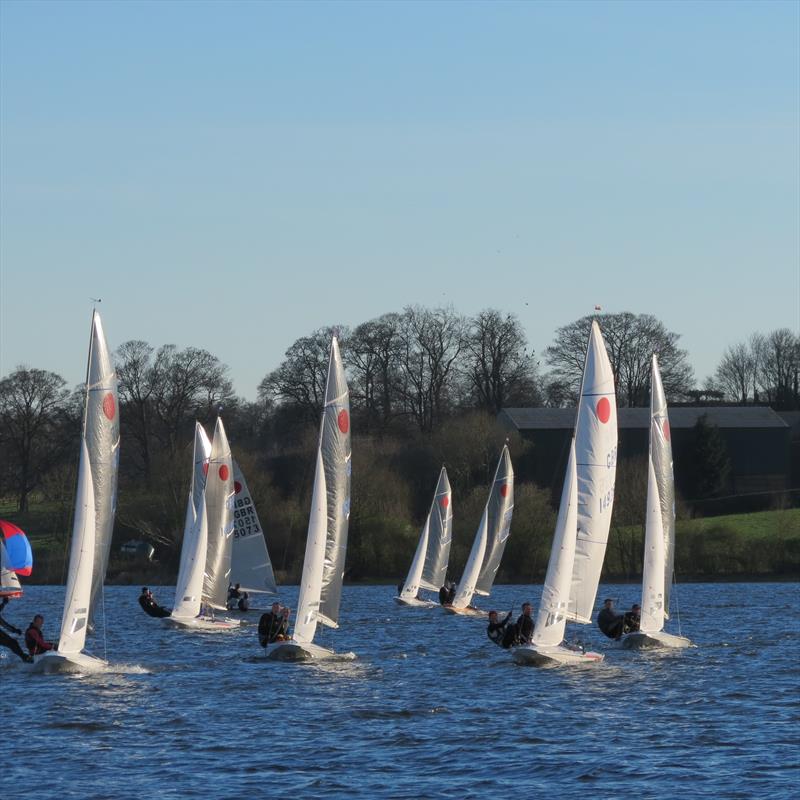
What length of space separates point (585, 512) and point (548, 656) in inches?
121

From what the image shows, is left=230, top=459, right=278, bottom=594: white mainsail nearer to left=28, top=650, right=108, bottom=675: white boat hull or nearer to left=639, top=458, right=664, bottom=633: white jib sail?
left=639, top=458, right=664, bottom=633: white jib sail

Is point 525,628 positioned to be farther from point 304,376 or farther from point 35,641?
point 304,376

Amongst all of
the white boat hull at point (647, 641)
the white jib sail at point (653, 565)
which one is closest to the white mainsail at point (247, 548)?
the white boat hull at point (647, 641)

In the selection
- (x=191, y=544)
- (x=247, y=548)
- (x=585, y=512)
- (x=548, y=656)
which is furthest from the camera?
(x=247, y=548)

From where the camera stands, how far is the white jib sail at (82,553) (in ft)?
94.8

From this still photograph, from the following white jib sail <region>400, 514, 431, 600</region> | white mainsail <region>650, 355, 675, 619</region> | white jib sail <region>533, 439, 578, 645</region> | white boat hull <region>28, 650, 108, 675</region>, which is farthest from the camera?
white jib sail <region>400, 514, 431, 600</region>

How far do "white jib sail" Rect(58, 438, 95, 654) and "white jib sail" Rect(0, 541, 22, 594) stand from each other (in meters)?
7.65

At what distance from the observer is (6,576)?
37.4 metres

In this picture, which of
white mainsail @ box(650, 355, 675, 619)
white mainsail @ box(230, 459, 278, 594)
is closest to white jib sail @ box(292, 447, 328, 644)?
white mainsail @ box(650, 355, 675, 619)

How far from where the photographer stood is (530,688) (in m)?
30.5

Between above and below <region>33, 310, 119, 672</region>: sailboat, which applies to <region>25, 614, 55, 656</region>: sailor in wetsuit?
below

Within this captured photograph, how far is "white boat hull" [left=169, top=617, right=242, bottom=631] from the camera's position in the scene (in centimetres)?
4425

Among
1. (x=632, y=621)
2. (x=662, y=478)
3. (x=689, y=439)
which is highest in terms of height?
(x=689, y=439)

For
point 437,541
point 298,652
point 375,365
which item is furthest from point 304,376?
point 298,652
